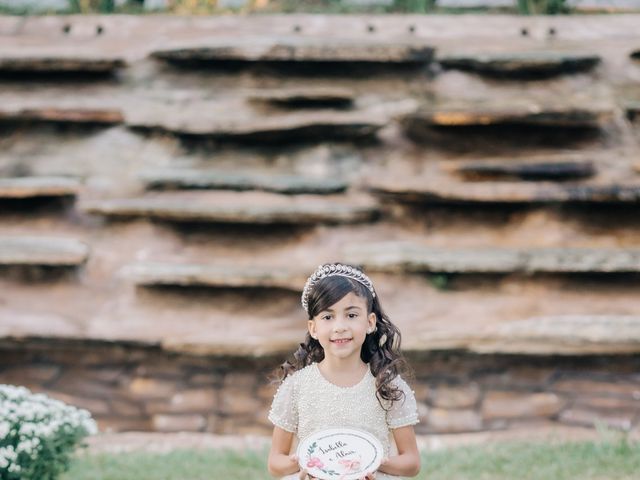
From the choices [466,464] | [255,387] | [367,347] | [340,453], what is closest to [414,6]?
[255,387]

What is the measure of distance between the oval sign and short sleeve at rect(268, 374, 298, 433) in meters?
0.20

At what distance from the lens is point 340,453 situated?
7.42 ft

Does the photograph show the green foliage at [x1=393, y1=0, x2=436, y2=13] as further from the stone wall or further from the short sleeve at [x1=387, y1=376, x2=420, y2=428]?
the short sleeve at [x1=387, y1=376, x2=420, y2=428]

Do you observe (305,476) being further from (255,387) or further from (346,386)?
(255,387)

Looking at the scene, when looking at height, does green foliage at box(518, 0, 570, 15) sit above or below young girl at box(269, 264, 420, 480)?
above

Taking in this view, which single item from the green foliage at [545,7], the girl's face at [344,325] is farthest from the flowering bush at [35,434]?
the green foliage at [545,7]

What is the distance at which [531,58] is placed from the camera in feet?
21.2

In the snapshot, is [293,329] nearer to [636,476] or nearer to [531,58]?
[636,476]

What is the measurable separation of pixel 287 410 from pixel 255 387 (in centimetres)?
325

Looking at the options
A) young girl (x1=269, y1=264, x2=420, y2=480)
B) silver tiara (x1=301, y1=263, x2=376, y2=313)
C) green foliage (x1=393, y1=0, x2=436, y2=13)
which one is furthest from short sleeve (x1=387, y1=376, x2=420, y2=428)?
green foliage (x1=393, y1=0, x2=436, y2=13)

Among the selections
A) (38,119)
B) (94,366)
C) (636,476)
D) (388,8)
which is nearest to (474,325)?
(636,476)

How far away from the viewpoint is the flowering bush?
3.59 m

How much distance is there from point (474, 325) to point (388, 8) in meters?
4.04

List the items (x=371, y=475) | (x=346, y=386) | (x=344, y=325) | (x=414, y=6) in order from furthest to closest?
(x=414, y=6)
(x=346, y=386)
(x=344, y=325)
(x=371, y=475)
